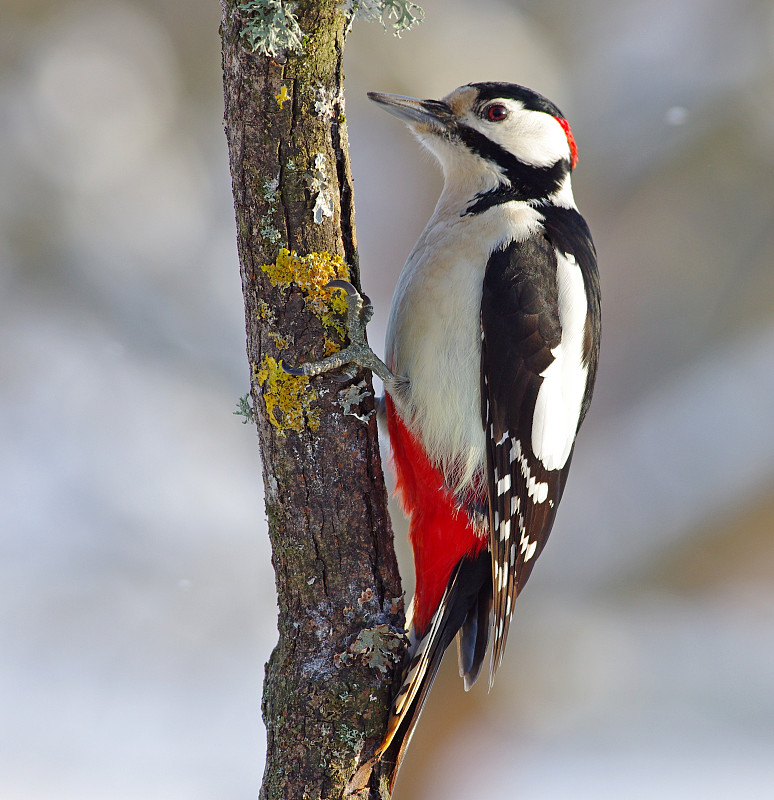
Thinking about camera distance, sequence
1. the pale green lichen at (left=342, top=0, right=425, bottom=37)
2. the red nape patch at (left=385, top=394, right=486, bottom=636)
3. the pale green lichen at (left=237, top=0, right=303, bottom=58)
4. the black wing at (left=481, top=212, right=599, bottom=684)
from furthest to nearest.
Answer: the red nape patch at (left=385, top=394, right=486, bottom=636)
the black wing at (left=481, top=212, right=599, bottom=684)
the pale green lichen at (left=342, top=0, right=425, bottom=37)
the pale green lichen at (left=237, top=0, right=303, bottom=58)

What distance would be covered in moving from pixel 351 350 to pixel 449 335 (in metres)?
0.32

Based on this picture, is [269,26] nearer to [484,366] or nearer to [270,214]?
[270,214]

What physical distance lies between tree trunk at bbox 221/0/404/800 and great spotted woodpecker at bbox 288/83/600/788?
17 cm

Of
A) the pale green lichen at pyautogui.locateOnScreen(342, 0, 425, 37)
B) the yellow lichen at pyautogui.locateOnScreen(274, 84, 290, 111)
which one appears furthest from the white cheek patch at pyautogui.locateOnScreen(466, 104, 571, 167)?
the yellow lichen at pyautogui.locateOnScreen(274, 84, 290, 111)

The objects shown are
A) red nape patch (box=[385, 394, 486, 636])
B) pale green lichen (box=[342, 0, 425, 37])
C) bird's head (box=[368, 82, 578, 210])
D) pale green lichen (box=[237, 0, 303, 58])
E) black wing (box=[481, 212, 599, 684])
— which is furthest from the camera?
bird's head (box=[368, 82, 578, 210])

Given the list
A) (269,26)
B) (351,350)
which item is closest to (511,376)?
(351,350)

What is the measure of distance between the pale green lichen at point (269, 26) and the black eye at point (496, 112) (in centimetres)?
83

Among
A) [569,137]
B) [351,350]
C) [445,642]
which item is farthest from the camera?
[569,137]

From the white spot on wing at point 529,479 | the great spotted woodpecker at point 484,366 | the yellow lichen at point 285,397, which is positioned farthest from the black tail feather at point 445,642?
the yellow lichen at point 285,397

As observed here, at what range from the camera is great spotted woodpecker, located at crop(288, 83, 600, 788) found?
6.01 feet

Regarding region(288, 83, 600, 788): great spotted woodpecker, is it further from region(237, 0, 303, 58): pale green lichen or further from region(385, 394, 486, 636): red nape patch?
region(237, 0, 303, 58): pale green lichen

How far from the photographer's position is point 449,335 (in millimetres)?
1849
